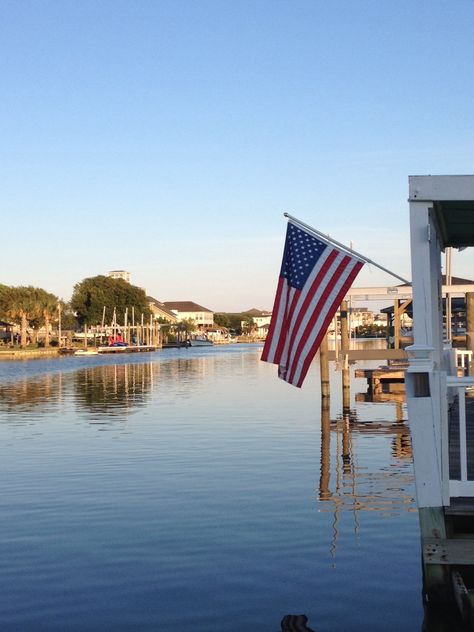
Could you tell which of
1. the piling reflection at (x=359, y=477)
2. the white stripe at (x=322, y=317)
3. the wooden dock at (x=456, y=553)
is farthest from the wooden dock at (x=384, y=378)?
the wooden dock at (x=456, y=553)

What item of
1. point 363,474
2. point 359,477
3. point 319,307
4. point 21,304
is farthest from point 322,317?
point 21,304

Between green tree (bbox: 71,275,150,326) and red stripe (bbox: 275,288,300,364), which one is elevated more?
green tree (bbox: 71,275,150,326)

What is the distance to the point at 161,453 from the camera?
2323 centimetres

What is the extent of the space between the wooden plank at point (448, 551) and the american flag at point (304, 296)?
2.97m

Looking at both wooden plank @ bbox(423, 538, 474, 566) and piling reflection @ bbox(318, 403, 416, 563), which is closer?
wooden plank @ bbox(423, 538, 474, 566)

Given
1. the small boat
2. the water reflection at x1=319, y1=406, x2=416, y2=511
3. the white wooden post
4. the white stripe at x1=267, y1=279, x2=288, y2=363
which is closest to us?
the white wooden post

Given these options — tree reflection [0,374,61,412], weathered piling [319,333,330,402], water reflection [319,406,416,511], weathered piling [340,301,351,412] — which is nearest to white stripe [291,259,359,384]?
water reflection [319,406,416,511]

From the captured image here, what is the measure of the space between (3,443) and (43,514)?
10.9m

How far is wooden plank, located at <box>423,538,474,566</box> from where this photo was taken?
896 cm

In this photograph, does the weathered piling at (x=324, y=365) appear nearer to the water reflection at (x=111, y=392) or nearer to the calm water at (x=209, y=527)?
the calm water at (x=209, y=527)

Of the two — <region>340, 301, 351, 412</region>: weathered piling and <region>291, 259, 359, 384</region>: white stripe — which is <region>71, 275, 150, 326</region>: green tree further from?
<region>291, 259, 359, 384</region>: white stripe

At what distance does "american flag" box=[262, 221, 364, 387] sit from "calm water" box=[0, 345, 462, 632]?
269 centimetres

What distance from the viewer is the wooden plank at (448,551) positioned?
896cm

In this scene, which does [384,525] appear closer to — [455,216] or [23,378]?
[455,216]
